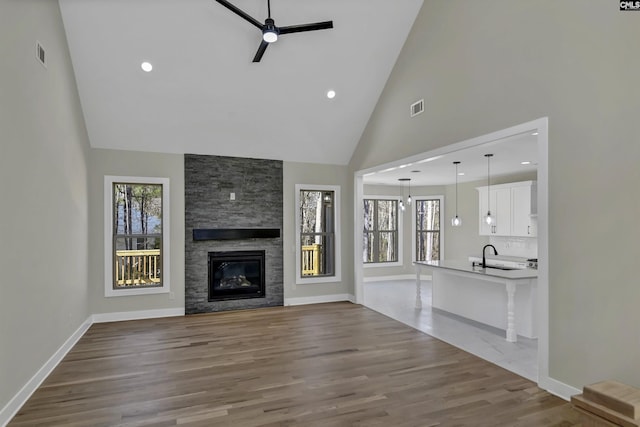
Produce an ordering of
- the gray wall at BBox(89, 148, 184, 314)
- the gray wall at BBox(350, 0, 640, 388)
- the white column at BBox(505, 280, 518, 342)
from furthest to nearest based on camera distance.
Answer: the gray wall at BBox(89, 148, 184, 314) < the white column at BBox(505, 280, 518, 342) < the gray wall at BBox(350, 0, 640, 388)

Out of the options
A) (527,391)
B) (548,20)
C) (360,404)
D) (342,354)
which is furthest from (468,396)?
(548,20)

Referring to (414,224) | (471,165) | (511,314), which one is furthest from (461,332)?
(414,224)

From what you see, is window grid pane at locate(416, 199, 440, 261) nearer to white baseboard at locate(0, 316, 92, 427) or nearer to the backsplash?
the backsplash

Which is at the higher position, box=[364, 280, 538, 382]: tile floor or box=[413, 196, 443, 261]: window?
box=[413, 196, 443, 261]: window

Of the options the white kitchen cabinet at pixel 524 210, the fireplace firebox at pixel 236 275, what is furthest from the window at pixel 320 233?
the white kitchen cabinet at pixel 524 210

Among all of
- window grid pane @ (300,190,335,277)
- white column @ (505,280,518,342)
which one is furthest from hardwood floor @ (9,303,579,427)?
window grid pane @ (300,190,335,277)

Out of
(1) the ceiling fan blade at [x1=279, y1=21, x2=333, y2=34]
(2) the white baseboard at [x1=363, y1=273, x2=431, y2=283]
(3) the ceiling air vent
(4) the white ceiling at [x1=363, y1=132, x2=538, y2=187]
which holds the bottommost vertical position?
(2) the white baseboard at [x1=363, y1=273, x2=431, y2=283]

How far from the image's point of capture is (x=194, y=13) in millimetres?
4426

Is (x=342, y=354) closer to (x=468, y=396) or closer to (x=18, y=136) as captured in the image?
(x=468, y=396)

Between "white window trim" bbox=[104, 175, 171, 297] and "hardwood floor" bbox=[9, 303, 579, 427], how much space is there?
0.74 m

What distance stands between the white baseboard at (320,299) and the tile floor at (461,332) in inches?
13.8

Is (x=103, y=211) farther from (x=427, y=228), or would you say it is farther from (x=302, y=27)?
(x=427, y=228)

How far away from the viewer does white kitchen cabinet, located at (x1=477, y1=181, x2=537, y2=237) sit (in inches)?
292

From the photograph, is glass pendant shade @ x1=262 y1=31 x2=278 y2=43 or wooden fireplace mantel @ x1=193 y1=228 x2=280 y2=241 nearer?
glass pendant shade @ x1=262 y1=31 x2=278 y2=43
